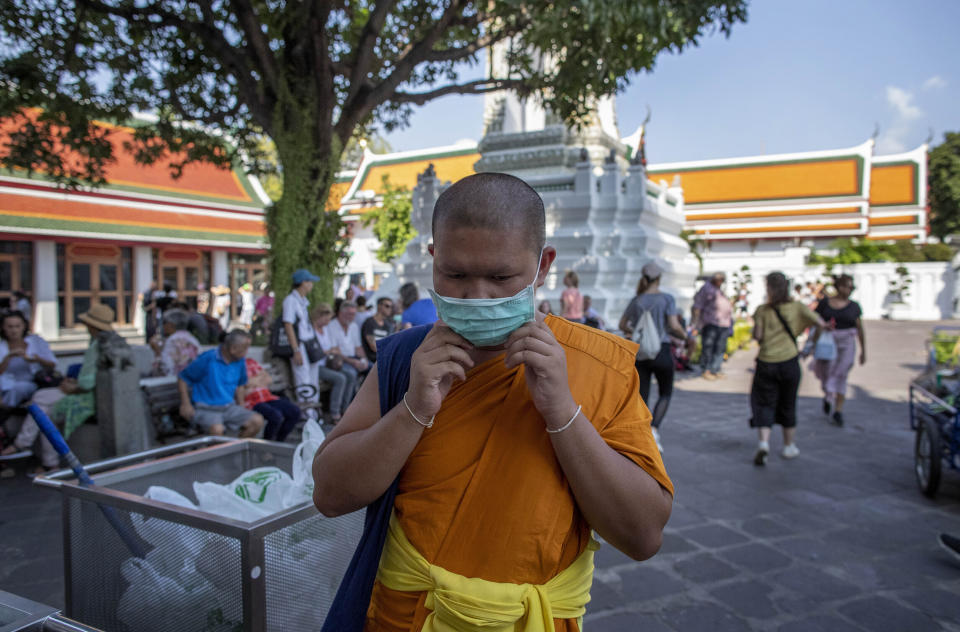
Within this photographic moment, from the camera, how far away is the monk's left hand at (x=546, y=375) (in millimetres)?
1079

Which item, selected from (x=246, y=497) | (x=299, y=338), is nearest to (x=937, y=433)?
(x=246, y=497)

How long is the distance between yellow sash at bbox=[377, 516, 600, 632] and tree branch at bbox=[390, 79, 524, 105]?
8225mm

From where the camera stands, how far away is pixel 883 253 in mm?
26500

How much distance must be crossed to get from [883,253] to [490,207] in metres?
30.8

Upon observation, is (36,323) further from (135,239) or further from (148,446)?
(148,446)

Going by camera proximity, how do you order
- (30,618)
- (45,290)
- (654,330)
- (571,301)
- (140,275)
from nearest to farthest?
(30,618)
(654,330)
(571,301)
(45,290)
(140,275)

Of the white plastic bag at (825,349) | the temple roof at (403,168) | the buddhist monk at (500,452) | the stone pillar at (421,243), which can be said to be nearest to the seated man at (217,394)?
the buddhist monk at (500,452)

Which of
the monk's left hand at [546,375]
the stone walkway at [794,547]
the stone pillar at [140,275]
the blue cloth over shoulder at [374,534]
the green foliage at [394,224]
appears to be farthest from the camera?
the green foliage at [394,224]

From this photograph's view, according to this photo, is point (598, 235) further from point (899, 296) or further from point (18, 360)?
point (899, 296)

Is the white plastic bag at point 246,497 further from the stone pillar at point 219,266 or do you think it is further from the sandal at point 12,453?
the stone pillar at point 219,266

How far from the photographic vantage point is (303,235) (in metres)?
8.14

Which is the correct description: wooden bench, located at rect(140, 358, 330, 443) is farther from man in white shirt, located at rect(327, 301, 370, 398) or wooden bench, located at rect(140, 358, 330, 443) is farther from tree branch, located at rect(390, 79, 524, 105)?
tree branch, located at rect(390, 79, 524, 105)

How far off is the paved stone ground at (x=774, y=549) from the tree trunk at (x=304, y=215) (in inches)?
156

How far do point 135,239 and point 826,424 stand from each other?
Answer: 1725 centimetres
